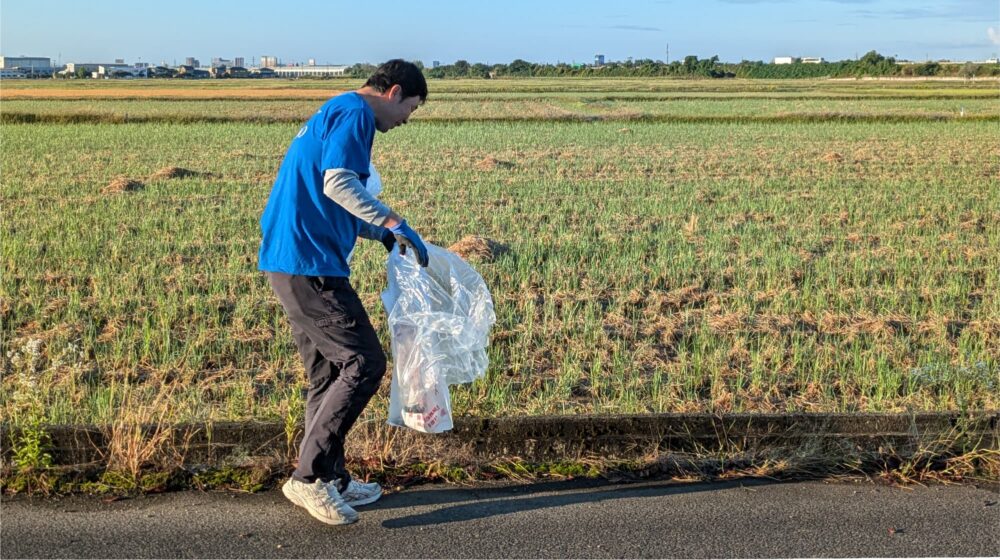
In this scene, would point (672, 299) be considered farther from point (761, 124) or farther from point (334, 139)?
point (761, 124)

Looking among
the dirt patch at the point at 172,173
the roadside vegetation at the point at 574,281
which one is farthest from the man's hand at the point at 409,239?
the dirt patch at the point at 172,173

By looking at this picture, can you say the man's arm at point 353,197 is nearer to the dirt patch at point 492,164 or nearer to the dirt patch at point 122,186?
the dirt patch at point 122,186

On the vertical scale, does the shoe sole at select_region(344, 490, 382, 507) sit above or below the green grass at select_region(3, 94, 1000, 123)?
below

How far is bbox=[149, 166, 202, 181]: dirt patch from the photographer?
1491 centimetres

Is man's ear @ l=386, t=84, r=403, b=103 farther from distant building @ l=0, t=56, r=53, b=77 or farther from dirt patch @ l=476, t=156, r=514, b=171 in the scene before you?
distant building @ l=0, t=56, r=53, b=77

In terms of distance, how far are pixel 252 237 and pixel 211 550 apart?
7.27 metres

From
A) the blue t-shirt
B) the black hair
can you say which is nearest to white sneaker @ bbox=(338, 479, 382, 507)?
the blue t-shirt

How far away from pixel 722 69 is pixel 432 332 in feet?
336

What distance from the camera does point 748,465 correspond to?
3.92m

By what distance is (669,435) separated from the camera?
397cm

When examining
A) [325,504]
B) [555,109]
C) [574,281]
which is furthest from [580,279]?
[555,109]

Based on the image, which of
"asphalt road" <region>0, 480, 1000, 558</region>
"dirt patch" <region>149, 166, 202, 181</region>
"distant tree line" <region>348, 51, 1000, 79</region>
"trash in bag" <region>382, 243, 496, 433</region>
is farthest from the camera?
"distant tree line" <region>348, 51, 1000, 79</region>

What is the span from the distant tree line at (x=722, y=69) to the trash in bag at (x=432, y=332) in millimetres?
75915

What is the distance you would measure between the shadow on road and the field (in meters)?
0.62
